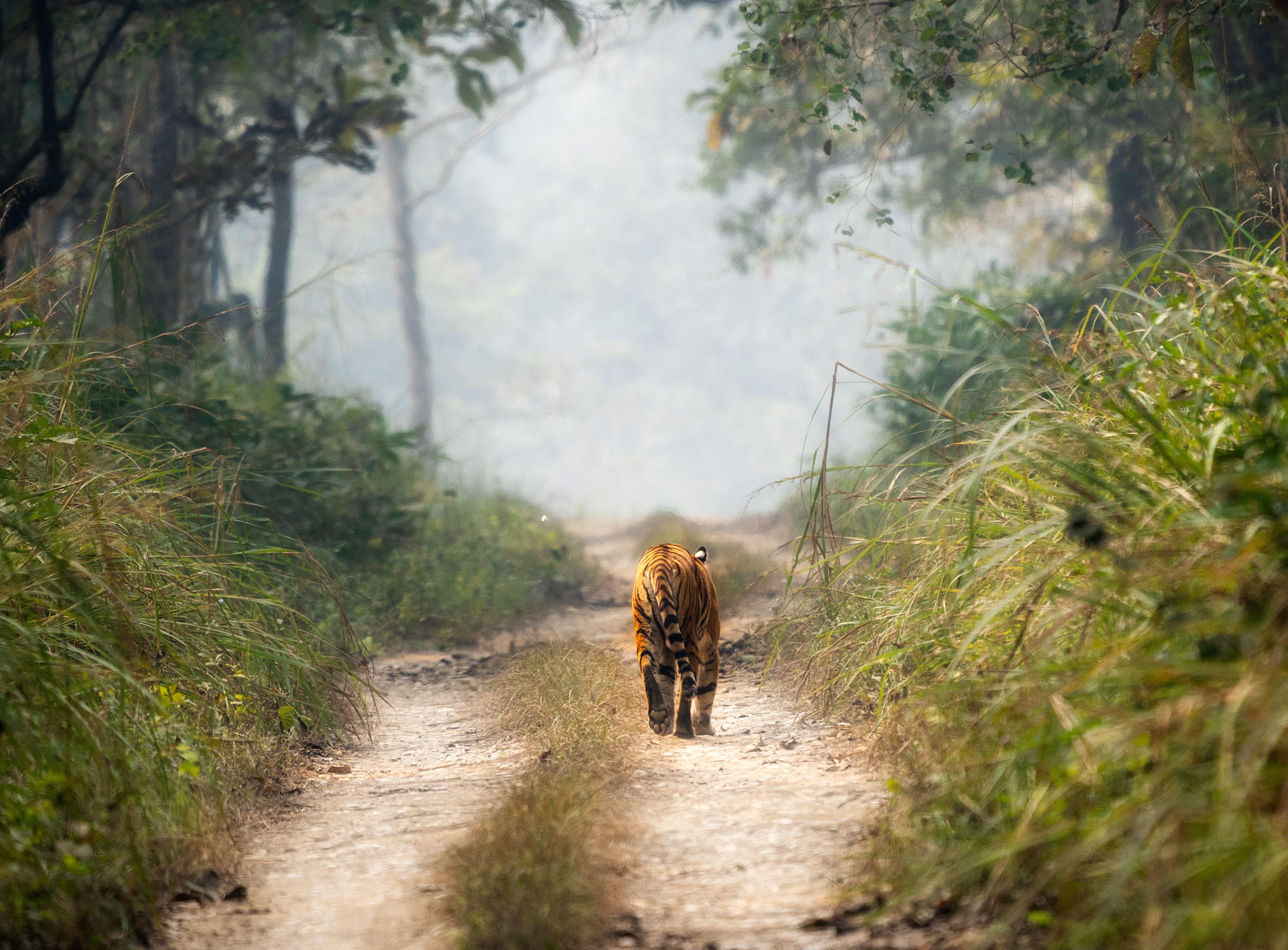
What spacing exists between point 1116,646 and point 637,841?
153 centimetres

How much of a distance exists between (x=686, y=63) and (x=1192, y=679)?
54113 millimetres

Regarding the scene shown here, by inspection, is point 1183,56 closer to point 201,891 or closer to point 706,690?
point 706,690

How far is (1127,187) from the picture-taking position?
12.8 metres

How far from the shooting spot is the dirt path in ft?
8.11

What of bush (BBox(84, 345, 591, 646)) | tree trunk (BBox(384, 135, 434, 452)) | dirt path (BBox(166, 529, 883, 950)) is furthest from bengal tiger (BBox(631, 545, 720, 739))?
tree trunk (BBox(384, 135, 434, 452))

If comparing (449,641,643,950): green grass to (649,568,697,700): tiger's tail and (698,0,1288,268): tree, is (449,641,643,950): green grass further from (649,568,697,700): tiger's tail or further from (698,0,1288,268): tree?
(698,0,1288,268): tree

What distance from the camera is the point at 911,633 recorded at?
146 inches

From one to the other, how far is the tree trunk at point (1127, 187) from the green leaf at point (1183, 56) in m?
8.28

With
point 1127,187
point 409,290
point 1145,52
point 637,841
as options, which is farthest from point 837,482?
point 409,290

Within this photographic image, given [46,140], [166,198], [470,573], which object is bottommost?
[470,573]

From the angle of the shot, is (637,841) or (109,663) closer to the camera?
(109,663)

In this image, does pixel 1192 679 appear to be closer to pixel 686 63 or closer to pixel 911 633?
pixel 911 633

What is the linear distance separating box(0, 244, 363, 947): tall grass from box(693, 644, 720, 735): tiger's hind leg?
Answer: 1671 mm

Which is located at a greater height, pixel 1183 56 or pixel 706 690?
pixel 1183 56
